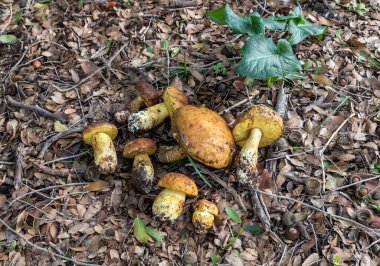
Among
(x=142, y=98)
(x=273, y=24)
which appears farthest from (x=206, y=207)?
(x=273, y=24)

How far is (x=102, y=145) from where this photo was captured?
11.6 feet

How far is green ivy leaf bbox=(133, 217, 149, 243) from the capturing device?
3.22 m

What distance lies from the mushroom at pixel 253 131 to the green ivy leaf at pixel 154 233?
82 cm

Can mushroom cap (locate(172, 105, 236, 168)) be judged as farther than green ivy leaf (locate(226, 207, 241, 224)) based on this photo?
No

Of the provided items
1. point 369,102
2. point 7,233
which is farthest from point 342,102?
point 7,233

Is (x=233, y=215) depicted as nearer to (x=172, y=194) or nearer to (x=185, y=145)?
(x=172, y=194)

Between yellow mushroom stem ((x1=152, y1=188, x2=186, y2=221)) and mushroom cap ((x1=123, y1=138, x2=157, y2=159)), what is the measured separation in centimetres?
42

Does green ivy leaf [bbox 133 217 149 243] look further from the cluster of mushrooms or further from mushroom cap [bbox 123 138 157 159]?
mushroom cap [bbox 123 138 157 159]

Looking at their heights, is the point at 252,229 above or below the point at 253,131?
below

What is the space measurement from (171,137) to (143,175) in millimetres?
561

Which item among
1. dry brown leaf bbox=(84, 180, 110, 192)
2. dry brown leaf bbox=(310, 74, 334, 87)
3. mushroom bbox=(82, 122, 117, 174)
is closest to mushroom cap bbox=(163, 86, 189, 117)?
mushroom bbox=(82, 122, 117, 174)

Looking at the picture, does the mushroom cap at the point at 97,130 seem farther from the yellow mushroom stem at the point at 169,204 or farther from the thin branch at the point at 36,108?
the yellow mushroom stem at the point at 169,204

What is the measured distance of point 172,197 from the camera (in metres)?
3.25

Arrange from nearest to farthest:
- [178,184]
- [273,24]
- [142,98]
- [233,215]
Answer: [178,184], [233,215], [142,98], [273,24]
